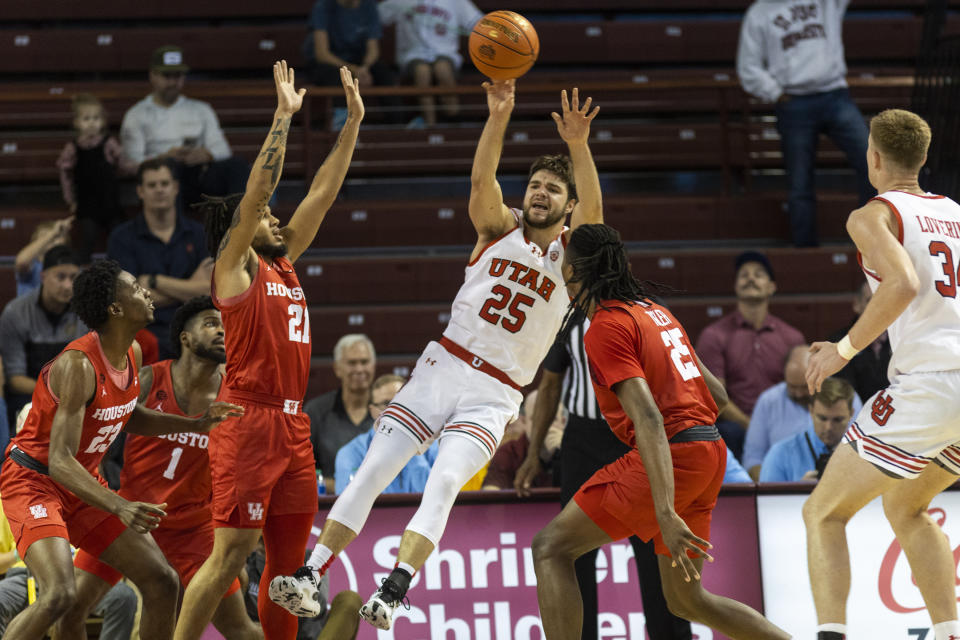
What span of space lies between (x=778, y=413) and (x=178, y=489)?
3.98 metres

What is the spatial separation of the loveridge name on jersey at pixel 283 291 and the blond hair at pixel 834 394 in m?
3.40

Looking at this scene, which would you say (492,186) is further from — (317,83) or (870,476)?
(317,83)

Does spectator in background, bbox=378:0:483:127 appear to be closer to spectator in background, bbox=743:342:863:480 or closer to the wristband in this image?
spectator in background, bbox=743:342:863:480

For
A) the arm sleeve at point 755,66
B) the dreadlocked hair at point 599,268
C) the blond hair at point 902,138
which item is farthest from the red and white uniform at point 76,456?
the arm sleeve at point 755,66

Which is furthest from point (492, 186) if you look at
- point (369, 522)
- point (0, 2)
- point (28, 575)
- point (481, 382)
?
point (0, 2)

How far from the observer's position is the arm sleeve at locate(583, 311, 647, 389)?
502cm

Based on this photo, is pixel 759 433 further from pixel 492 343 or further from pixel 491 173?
pixel 491 173

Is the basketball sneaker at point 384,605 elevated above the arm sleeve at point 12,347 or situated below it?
below

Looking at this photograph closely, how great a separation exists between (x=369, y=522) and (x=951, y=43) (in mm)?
6418

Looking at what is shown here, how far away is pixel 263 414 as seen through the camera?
5602mm

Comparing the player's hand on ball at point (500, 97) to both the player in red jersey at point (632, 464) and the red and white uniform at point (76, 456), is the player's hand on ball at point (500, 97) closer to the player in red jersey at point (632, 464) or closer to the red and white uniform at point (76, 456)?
the player in red jersey at point (632, 464)

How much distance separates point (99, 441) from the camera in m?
5.88

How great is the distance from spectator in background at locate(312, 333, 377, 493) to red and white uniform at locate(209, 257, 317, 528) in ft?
7.69

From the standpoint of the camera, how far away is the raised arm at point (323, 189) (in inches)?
236
